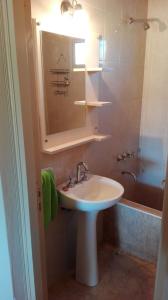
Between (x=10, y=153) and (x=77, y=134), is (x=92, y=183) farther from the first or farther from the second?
(x=10, y=153)

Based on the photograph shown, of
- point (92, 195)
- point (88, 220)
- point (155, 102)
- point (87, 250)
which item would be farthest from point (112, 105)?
point (87, 250)

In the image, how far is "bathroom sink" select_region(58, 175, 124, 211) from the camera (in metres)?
1.68

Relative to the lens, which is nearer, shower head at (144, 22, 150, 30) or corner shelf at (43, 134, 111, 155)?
corner shelf at (43, 134, 111, 155)

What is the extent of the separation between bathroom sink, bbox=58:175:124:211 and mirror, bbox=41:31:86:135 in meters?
0.46

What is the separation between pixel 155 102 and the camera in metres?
2.66

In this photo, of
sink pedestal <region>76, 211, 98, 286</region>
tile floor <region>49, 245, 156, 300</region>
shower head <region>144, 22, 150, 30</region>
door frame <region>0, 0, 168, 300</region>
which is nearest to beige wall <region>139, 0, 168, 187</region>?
shower head <region>144, 22, 150, 30</region>

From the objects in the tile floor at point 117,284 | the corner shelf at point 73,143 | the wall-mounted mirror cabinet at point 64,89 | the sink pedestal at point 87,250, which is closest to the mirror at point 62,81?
the wall-mounted mirror cabinet at point 64,89

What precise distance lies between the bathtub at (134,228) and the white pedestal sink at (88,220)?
1.30 feet

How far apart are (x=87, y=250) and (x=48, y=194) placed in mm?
642

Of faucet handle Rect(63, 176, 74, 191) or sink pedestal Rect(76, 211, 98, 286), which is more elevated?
faucet handle Rect(63, 176, 74, 191)

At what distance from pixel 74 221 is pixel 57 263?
36 cm

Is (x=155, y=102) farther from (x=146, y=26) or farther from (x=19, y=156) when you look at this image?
(x=19, y=156)

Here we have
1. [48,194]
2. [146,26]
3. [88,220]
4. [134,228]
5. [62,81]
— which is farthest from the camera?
[146,26]

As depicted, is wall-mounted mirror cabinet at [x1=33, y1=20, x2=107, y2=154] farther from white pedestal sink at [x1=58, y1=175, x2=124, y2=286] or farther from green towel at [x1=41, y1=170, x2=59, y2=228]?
white pedestal sink at [x1=58, y1=175, x2=124, y2=286]
